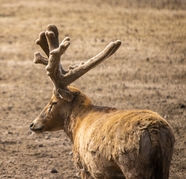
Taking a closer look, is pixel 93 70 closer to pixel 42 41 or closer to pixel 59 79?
pixel 42 41

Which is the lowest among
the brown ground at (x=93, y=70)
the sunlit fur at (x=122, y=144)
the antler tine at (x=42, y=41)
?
the brown ground at (x=93, y=70)

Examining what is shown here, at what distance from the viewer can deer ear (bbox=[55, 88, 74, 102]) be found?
8.69m

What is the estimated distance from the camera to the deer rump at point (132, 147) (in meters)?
7.16

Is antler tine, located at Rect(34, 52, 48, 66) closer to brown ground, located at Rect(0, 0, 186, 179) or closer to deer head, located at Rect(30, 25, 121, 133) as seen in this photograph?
deer head, located at Rect(30, 25, 121, 133)

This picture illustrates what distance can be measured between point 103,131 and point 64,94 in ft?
3.68

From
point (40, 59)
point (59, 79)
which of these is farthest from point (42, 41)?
point (59, 79)

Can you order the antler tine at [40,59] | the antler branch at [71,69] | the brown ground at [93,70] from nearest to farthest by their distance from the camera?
the antler branch at [71,69] < the antler tine at [40,59] < the brown ground at [93,70]

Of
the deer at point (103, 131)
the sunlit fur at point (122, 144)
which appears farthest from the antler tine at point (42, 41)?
the sunlit fur at point (122, 144)

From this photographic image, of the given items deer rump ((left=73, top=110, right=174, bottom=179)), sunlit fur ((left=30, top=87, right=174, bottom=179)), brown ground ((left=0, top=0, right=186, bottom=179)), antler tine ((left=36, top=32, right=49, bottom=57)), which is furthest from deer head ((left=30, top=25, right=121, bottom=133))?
brown ground ((left=0, top=0, right=186, bottom=179))

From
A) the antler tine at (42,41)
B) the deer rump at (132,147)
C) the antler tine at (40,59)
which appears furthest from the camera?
the antler tine at (42,41)

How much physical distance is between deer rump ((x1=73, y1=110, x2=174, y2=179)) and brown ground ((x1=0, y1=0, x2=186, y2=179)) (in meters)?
2.33

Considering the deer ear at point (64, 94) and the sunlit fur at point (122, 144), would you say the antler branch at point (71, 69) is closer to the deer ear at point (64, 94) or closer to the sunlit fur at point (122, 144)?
the deer ear at point (64, 94)

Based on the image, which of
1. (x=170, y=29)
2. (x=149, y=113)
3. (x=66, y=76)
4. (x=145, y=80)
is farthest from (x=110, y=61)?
(x=149, y=113)

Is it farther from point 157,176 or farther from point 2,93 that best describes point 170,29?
point 157,176
